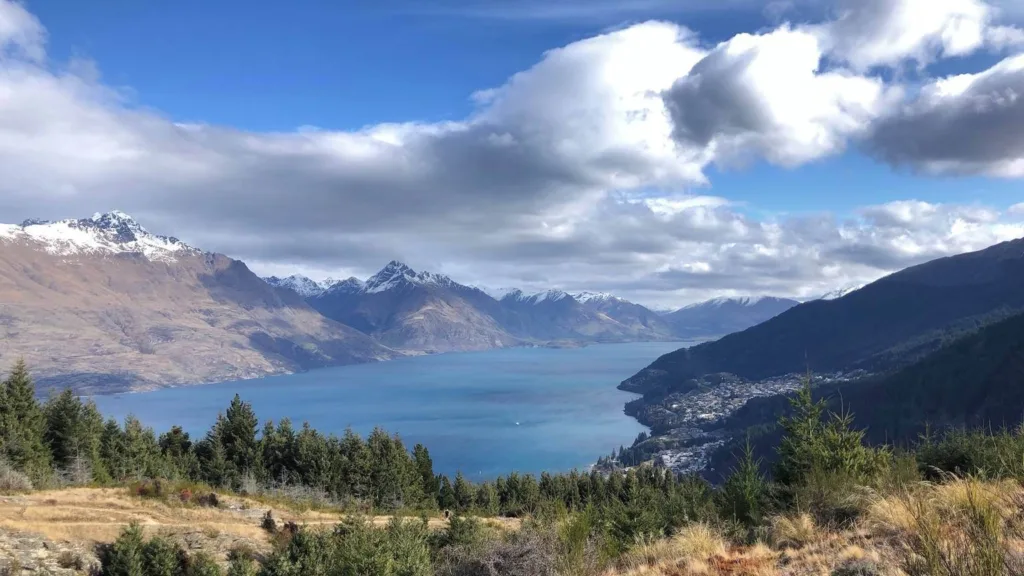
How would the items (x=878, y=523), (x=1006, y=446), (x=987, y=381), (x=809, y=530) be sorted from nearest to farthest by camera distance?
(x=878, y=523) → (x=809, y=530) → (x=1006, y=446) → (x=987, y=381)

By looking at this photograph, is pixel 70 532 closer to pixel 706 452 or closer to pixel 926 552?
pixel 926 552

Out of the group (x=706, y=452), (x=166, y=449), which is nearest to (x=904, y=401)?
(x=706, y=452)

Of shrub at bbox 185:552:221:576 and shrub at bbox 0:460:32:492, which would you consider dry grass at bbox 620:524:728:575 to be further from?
shrub at bbox 0:460:32:492

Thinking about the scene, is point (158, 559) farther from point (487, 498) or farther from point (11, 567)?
point (487, 498)

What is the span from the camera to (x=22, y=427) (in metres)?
48.9

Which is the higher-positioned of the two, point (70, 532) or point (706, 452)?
point (70, 532)

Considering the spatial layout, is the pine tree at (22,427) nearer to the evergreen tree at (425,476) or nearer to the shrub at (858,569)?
the evergreen tree at (425,476)

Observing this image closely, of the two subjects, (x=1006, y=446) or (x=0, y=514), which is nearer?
(x=1006, y=446)

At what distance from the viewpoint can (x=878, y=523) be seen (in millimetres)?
10312

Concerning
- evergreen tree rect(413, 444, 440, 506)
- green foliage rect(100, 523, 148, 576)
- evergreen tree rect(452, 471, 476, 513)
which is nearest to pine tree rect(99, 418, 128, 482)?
evergreen tree rect(413, 444, 440, 506)

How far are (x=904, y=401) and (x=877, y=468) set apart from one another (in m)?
214

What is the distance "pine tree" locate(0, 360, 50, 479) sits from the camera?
4616cm

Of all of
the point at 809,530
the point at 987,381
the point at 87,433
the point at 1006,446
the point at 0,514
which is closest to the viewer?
the point at 809,530

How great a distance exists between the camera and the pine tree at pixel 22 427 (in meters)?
46.2
